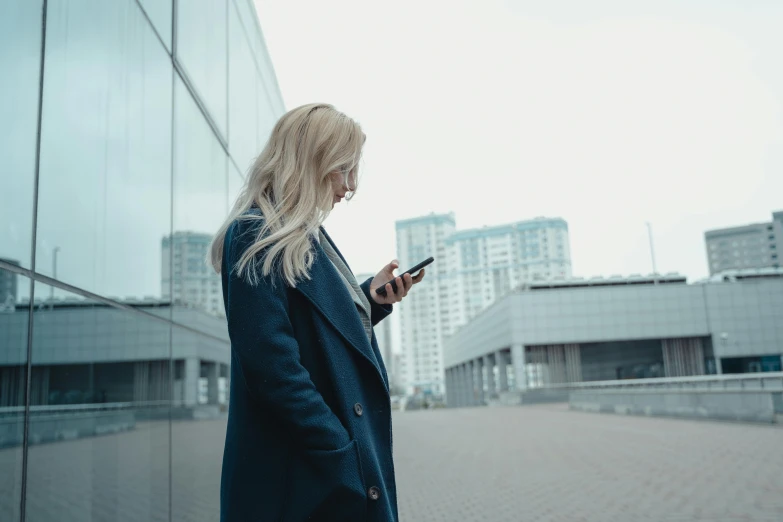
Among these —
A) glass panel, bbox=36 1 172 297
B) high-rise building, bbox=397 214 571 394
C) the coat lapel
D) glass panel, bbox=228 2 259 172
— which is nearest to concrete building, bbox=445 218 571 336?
high-rise building, bbox=397 214 571 394

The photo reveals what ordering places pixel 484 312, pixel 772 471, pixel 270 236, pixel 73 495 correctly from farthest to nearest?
pixel 484 312 → pixel 772 471 → pixel 73 495 → pixel 270 236

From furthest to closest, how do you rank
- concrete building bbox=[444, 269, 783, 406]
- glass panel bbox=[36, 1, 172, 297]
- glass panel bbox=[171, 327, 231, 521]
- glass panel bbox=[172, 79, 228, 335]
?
concrete building bbox=[444, 269, 783, 406] → glass panel bbox=[172, 79, 228, 335] → glass panel bbox=[171, 327, 231, 521] → glass panel bbox=[36, 1, 172, 297]

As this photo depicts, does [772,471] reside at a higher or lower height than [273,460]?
lower

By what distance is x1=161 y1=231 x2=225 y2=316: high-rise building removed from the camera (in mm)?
5449

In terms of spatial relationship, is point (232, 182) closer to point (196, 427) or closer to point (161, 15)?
point (196, 427)

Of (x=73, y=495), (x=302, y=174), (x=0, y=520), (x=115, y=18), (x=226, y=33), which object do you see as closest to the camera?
(x=302, y=174)

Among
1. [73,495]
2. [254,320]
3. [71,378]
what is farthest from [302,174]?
[73,495]

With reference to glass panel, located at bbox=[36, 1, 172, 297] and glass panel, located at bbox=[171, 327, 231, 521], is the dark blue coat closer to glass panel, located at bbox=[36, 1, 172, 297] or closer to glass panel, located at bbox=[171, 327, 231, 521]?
glass panel, located at bbox=[36, 1, 172, 297]

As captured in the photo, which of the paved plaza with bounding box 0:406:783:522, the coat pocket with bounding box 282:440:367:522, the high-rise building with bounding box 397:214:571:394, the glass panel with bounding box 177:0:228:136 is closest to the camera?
the coat pocket with bounding box 282:440:367:522

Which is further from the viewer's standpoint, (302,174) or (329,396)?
(302,174)

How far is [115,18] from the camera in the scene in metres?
4.21

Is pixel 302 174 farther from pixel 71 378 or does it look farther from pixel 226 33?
pixel 226 33

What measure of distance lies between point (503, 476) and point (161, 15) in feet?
24.5

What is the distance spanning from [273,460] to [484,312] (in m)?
69.2
